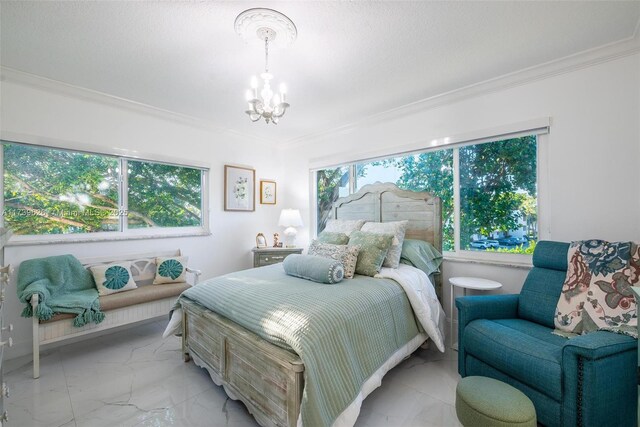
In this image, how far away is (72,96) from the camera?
2748mm

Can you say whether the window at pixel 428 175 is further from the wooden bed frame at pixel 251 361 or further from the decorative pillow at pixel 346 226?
the decorative pillow at pixel 346 226

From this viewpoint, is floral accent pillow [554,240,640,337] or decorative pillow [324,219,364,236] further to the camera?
decorative pillow [324,219,364,236]

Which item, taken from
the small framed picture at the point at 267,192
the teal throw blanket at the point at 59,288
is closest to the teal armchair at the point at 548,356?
the teal throw blanket at the point at 59,288

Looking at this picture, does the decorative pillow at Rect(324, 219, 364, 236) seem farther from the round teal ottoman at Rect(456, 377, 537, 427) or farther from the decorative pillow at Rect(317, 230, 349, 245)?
the round teal ottoman at Rect(456, 377, 537, 427)

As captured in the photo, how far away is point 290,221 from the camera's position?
4102 millimetres

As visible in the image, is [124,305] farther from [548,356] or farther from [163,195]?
[548,356]

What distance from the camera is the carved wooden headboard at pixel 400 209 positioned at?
9.58ft

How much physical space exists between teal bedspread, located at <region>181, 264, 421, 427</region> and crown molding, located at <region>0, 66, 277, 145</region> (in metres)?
2.28

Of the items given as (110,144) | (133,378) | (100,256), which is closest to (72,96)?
(110,144)

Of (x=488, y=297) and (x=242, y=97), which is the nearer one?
(x=488, y=297)

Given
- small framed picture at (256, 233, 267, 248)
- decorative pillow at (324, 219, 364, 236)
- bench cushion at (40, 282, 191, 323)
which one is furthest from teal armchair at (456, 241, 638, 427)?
small framed picture at (256, 233, 267, 248)

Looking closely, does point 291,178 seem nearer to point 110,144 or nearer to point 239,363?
point 110,144

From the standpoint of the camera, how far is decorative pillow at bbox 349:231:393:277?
94.2 inches

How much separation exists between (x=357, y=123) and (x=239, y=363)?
306 cm
